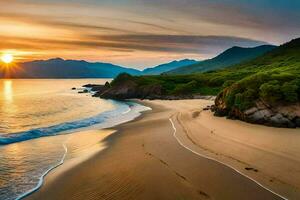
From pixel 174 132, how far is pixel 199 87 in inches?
2585

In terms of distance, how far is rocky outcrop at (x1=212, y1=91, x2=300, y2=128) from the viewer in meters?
27.8

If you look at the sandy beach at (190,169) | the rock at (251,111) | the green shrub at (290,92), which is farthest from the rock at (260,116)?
the sandy beach at (190,169)

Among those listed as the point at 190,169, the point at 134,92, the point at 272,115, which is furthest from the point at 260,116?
the point at 134,92

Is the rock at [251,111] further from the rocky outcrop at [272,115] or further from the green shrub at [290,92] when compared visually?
the green shrub at [290,92]

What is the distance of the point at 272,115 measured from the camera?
95.2ft

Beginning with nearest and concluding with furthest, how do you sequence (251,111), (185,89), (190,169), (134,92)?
(190,169) → (251,111) → (185,89) → (134,92)

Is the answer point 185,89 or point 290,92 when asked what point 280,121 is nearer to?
point 290,92

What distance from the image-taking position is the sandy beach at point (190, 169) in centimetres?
1388

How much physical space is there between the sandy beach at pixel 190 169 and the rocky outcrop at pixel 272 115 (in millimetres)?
1739

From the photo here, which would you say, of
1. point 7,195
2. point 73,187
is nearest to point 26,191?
point 7,195

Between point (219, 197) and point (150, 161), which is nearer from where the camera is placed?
point (219, 197)

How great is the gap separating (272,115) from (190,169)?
15066mm

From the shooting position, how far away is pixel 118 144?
85.1 feet

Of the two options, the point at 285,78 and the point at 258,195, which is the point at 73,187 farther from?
the point at 285,78
